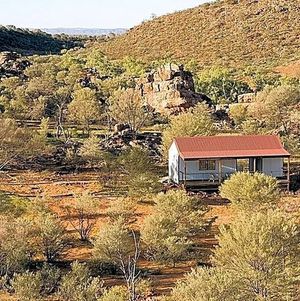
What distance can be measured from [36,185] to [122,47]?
7158 cm

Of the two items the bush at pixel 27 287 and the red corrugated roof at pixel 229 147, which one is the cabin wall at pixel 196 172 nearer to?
the red corrugated roof at pixel 229 147

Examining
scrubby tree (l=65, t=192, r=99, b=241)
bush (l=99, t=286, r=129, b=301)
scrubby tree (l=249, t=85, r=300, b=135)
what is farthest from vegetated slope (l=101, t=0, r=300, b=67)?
bush (l=99, t=286, r=129, b=301)

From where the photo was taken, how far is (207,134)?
44.0 meters

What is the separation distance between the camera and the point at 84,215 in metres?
31.9

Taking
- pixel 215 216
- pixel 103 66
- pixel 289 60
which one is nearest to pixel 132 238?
pixel 215 216

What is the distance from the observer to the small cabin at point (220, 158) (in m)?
38.3

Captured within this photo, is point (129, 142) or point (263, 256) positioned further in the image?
point (129, 142)

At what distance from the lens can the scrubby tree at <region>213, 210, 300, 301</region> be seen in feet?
65.7

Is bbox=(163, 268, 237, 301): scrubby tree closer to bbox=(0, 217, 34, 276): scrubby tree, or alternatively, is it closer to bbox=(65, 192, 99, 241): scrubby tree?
bbox=(0, 217, 34, 276): scrubby tree

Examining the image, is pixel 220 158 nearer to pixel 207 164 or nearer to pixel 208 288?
pixel 207 164

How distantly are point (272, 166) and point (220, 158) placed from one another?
3.62m

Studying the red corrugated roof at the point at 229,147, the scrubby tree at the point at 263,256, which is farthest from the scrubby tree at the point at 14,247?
the red corrugated roof at the point at 229,147

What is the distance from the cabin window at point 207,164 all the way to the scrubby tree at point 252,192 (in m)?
8.13

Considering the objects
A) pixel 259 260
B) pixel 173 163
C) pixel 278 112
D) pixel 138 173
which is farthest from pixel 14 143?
pixel 278 112
